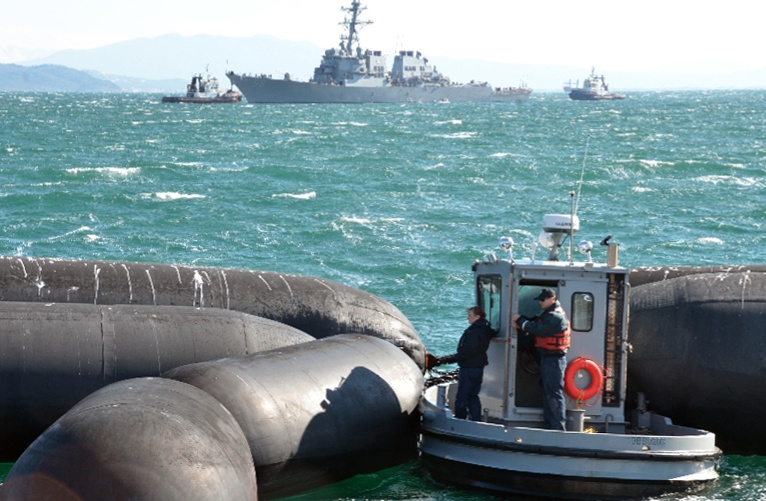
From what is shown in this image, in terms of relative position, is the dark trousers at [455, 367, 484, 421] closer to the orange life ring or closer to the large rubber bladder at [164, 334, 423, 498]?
the large rubber bladder at [164, 334, 423, 498]

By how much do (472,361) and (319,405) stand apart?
202cm

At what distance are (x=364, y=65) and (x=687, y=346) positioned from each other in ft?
549

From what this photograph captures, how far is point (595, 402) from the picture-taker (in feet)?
50.0

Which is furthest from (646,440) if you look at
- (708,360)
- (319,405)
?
(319,405)

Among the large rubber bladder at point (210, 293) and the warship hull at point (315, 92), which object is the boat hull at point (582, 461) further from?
the warship hull at point (315, 92)

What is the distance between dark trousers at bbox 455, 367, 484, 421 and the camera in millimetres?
15125

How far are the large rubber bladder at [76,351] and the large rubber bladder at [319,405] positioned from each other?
129 cm

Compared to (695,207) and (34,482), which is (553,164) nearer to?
(695,207)

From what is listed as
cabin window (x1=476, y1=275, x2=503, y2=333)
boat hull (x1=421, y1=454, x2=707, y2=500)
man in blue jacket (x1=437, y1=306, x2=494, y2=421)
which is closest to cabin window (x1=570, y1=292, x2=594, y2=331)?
cabin window (x1=476, y1=275, x2=503, y2=333)

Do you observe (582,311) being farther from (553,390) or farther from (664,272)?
(664,272)

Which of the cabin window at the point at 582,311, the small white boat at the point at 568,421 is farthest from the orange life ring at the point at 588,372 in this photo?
the cabin window at the point at 582,311

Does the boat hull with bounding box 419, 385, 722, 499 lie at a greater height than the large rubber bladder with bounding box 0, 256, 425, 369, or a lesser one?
lesser

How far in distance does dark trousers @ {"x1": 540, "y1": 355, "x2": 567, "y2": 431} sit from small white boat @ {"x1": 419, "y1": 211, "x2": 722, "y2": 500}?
304mm

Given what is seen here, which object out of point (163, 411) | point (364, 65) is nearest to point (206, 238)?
point (163, 411)
